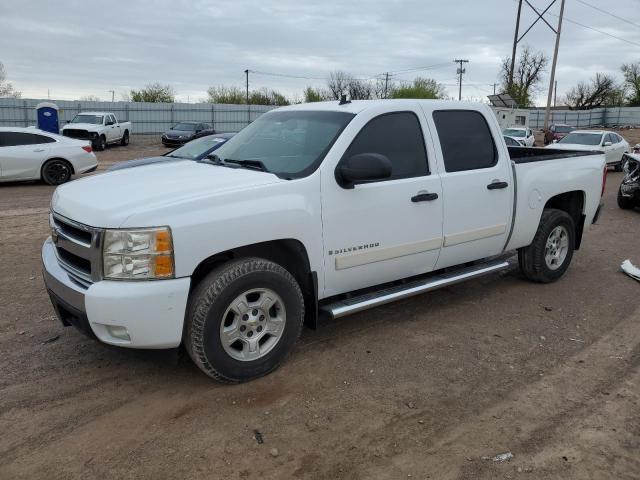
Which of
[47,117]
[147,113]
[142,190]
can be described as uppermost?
[147,113]

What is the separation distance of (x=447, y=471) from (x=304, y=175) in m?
2.10

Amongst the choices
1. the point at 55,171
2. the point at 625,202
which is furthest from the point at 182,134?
the point at 625,202

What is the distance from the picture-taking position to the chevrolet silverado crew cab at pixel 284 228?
135 inches

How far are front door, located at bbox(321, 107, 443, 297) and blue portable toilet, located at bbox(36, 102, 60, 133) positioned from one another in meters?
23.3

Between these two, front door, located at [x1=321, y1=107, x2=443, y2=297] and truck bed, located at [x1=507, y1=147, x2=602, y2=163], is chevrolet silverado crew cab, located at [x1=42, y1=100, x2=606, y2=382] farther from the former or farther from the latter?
truck bed, located at [x1=507, y1=147, x2=602, y2=163]

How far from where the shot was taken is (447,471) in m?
3.03

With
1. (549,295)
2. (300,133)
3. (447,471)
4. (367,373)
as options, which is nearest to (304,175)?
(300,133)

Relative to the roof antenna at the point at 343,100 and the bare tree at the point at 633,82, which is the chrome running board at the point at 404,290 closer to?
the roof antenna at the point at 343,100

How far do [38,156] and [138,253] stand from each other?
12.8 meters

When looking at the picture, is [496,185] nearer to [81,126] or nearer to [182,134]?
[81,126]

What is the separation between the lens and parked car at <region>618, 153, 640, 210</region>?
11.8m

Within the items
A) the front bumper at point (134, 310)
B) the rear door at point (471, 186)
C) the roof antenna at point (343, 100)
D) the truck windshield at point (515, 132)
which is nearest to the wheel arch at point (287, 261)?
the front bumper at point (134, 310)

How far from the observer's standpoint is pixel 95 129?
27.7m

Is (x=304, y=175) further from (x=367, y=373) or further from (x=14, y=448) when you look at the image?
(x=14, y=448)
